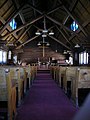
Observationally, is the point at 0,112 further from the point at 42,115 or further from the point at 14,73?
the point at 14,73

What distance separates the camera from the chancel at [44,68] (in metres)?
3.61

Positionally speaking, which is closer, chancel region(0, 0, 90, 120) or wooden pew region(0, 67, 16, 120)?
wooden pew region(0, 67, 16, 120)

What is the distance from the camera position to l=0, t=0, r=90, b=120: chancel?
3.61 m

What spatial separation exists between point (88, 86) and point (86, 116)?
4.12 metres

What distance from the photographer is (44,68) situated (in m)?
24.0

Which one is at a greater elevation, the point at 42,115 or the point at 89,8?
the point at 89,8

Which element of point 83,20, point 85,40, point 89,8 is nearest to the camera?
point 89,8

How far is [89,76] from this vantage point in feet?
14.4

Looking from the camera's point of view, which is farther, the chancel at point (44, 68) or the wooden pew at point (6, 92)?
the chancel at point (44, 68)

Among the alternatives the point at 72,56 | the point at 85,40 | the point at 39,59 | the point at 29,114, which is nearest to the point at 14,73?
the point at 29,114

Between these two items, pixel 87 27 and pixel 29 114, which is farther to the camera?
pixel 87 27

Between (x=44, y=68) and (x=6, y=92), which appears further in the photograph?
(x=44, y=68)

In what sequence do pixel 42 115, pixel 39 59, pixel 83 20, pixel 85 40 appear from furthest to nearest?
pixel 39 59, pixel 85 40, pixel 83 20, pixel 42 115

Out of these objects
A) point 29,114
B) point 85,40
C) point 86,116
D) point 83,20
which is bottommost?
point 29,114
